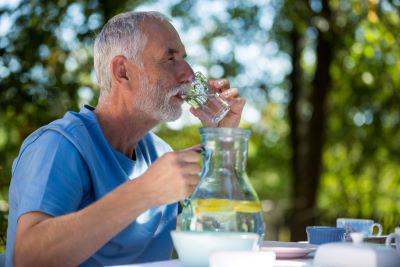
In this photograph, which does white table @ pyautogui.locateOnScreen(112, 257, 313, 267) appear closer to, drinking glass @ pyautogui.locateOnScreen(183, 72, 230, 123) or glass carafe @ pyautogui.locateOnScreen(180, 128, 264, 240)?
glass carafe @ pyautogui.locateOnScreen(180, 128, 264, 240)

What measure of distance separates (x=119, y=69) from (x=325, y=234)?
92 centimetres

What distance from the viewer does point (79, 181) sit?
1.80m

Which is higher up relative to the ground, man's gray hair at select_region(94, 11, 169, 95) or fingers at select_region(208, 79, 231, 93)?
man's gray hair at select_region(94, 11, 169, 95)

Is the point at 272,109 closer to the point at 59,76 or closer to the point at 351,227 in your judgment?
the point at 59,76

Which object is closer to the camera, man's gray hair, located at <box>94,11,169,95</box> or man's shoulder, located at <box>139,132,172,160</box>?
man's gray hair, located at <box>94,11,169,95</box>

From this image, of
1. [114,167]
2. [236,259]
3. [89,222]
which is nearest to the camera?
[236,259]

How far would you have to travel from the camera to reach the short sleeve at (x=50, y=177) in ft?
5.49

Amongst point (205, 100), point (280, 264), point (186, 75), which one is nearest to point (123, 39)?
point (186, 75)

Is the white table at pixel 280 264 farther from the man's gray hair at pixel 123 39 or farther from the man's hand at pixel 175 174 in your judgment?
the man's gray hair at pixel 123 39

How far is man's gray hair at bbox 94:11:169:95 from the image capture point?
2211 millimetres

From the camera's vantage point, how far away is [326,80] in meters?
7.13

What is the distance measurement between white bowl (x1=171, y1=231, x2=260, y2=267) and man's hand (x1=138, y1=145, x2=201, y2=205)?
0.15 metres

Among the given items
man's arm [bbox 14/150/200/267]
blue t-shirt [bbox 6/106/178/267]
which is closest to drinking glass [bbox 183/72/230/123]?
blue t-shirt [bbox 6/106/178/267]

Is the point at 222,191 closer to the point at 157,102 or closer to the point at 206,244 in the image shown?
the point at 206,244
